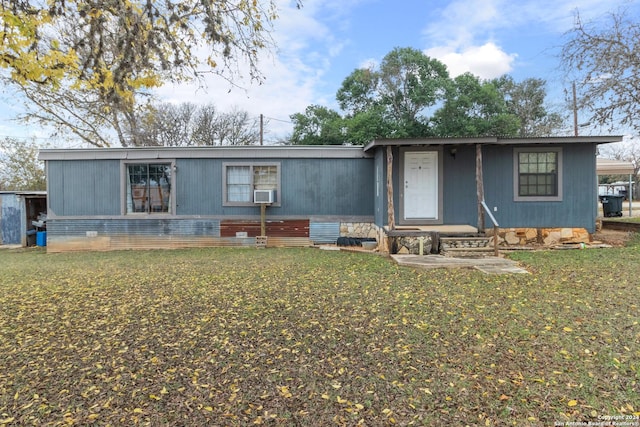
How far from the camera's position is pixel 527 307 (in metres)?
3.90

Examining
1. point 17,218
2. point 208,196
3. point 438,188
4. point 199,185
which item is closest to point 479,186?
point 438,188

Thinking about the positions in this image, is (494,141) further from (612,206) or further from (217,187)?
(612,206)

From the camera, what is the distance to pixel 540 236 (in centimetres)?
862

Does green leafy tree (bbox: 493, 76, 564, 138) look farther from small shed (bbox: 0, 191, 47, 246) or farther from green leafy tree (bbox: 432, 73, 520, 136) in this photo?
small shed (bbox: 0, 191, 47, 246)

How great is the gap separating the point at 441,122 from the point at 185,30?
1967 centimetres

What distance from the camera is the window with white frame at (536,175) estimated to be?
28.1ft

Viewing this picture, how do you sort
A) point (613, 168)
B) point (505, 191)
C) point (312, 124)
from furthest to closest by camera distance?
point (312, 124) < point (613, 168) < point (505, 191)

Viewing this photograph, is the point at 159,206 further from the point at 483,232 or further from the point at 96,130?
the point at 96,130

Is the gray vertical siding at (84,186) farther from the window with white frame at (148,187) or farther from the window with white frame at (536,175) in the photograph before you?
the window with white frame at (536,175)

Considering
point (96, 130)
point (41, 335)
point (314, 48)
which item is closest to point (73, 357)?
point (41, 335)

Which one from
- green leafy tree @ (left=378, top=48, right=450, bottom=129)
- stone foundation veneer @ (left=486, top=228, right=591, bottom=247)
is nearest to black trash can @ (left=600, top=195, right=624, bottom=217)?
stone foundation veneer @ (left=486, top=228, right=591, bottom=247)

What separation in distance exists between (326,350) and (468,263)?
4.14 metres

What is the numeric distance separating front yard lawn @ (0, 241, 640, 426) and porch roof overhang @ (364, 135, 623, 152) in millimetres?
3275

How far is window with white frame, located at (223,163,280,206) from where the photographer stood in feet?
32.0
